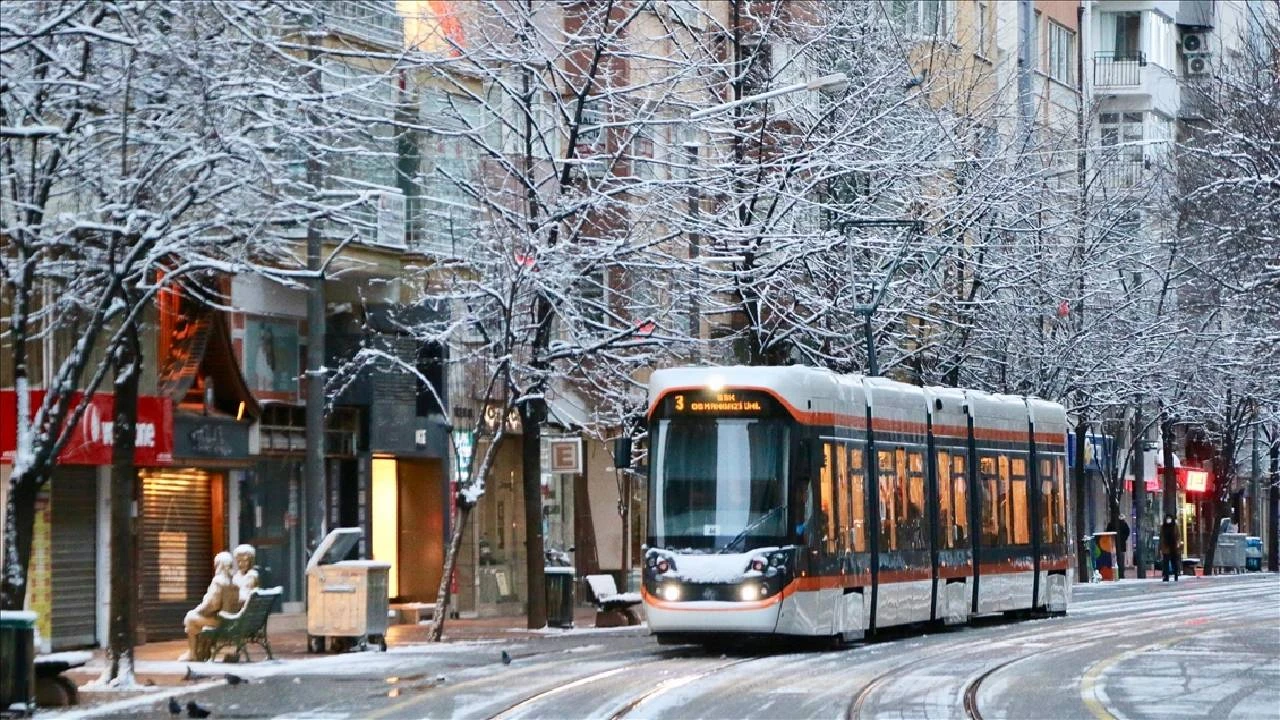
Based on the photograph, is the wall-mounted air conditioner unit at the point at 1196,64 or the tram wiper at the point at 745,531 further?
the wall-mounted air conditioner unit at the point at 1196,64

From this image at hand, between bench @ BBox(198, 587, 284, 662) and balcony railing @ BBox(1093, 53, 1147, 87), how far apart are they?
53731mm

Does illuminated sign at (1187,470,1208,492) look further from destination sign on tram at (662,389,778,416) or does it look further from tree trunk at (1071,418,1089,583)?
destination sign on tram at (662,389,778,416)

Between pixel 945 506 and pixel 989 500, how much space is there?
2055mm

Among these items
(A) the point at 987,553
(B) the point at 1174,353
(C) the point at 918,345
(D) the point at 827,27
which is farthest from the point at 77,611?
(B) the point at 1174,353

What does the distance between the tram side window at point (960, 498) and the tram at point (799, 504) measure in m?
0.04

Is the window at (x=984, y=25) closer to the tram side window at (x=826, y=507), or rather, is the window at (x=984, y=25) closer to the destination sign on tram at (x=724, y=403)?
the tram side window at (x=826, y=507)

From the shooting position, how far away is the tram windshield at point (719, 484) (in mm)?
28922

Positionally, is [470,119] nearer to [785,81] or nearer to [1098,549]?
[785,81]

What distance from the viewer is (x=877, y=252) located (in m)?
44.3

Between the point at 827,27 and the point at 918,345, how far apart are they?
885 centimetres

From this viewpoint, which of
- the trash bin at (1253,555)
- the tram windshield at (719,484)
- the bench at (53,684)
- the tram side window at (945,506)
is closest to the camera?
the bench at (53,684)

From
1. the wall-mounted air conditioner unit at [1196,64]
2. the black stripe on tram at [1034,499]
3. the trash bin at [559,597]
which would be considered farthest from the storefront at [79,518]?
the wall-mounted air conditioner unit at [1196,64]

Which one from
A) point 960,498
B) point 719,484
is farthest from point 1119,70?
point 719,484

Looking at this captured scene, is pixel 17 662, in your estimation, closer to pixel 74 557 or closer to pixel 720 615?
pixel 720 615
